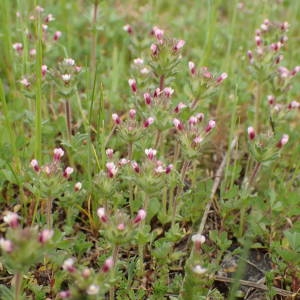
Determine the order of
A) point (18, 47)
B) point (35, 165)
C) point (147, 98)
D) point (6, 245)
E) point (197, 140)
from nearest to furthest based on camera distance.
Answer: point (6, 245) → point (35, 165) → point (197, 140) → point (147, 98) → point (18, 47)

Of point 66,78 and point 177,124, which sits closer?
→ point 177,124

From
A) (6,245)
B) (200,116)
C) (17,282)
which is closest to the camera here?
(6,245)

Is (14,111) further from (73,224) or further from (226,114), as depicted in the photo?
(226,114)

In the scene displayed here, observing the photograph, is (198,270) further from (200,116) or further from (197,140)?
(200,116)

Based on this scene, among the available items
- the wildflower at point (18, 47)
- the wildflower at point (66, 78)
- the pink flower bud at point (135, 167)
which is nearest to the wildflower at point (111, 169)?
the pink flower bud at point (135, 167)

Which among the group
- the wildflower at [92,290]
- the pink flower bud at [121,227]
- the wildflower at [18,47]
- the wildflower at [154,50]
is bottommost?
the wildflower at [92,290]

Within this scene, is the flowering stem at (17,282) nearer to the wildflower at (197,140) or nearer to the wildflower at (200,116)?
the wildflower at (197,140)

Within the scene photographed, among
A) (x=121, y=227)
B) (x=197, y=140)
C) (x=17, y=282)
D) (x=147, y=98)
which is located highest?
(x=147, y=98)

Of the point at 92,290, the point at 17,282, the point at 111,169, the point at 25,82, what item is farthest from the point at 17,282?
the point at 25,82

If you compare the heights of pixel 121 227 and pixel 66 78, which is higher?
pixel 66 78

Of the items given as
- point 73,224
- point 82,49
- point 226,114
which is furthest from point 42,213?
point 82,49

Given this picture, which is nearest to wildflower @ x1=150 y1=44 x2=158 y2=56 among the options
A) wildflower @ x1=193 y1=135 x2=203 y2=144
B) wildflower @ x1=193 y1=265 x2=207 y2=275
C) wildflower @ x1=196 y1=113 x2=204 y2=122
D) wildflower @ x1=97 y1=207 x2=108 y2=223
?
wildflower @ x1=196 y1=113 x2=204 y2=122
